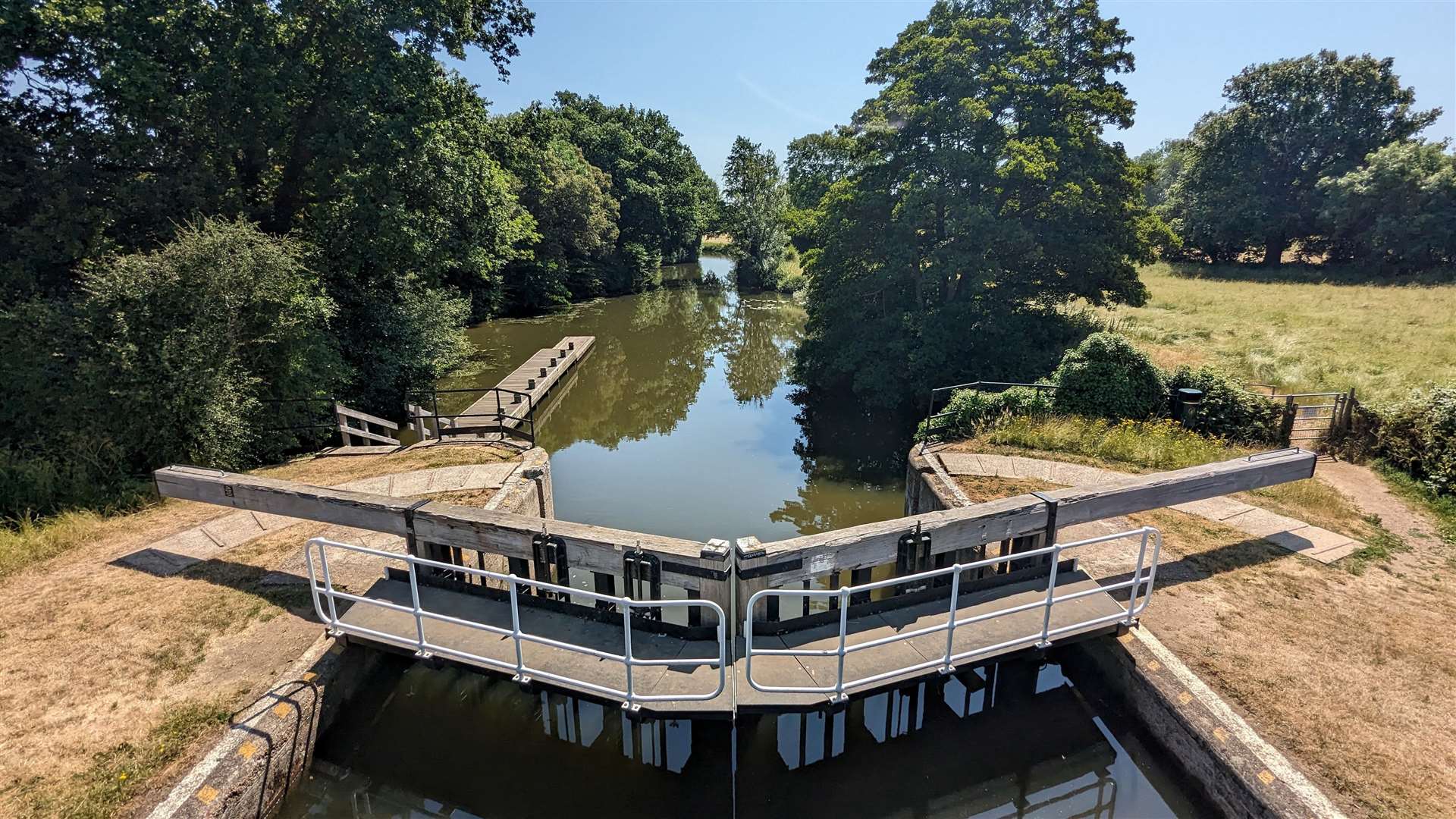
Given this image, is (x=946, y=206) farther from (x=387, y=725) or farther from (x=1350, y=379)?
(x=387, y=725)

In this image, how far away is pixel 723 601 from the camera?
235 inches

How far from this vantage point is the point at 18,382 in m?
9.94

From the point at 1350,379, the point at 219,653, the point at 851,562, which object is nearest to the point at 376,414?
the point at 219,653

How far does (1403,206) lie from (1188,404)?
30.7 m

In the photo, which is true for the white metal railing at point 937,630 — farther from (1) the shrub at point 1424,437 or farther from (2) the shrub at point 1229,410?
(2) the shrub at point 1229,410

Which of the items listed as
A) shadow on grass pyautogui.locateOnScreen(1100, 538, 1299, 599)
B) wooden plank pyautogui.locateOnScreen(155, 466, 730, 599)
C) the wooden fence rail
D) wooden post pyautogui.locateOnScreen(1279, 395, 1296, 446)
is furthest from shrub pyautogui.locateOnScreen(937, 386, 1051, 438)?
wooden plank pyautogui.locateOnScreen(155, 466, 730, 599)

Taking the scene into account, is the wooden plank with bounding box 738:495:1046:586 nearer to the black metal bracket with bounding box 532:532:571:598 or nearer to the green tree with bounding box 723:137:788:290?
the black metal bracket with bounding box 532:532:571:598

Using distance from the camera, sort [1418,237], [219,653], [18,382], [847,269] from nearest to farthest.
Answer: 1. [219,653]
2. [18,382]
3. [847,269]
4. [1418,237]

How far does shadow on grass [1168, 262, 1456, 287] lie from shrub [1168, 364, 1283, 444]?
2525cm

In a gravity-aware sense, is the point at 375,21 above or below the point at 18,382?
above

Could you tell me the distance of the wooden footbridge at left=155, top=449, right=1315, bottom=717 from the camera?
5301 mm

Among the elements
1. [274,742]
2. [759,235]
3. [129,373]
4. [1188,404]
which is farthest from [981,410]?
[759,235]

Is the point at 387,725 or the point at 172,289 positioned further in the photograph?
the point at 172,289

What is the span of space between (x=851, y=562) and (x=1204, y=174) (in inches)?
1903
